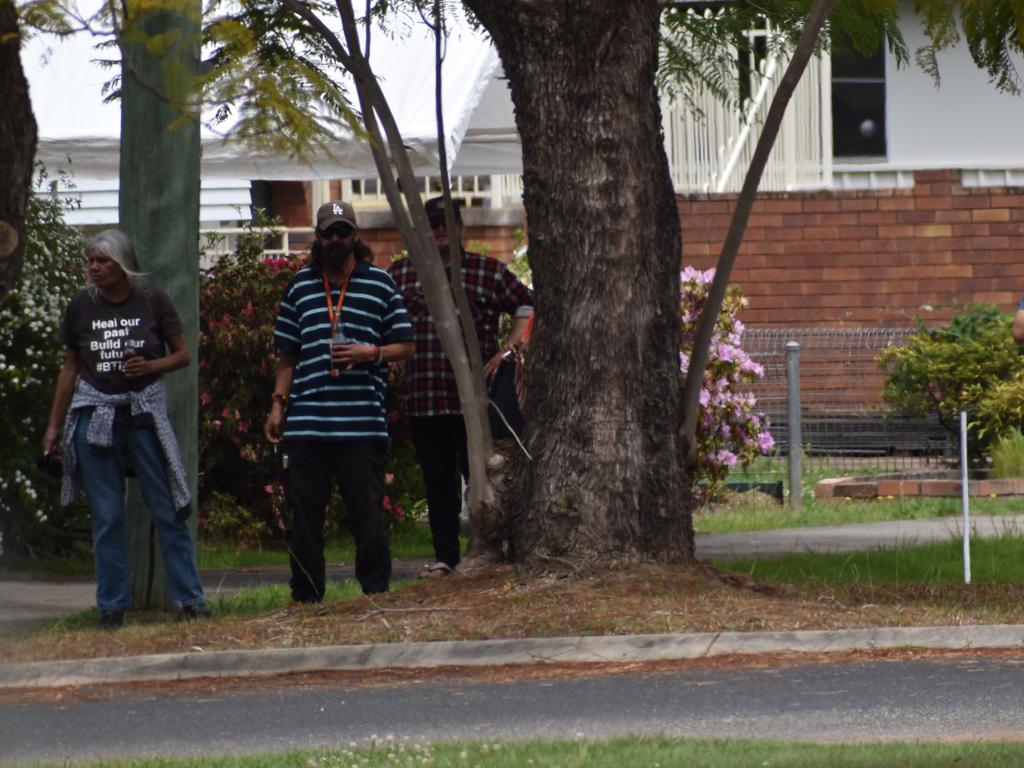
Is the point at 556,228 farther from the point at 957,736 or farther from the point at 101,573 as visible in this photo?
the point at 957,736

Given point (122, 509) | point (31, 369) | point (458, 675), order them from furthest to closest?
point (31, 369) → point (122, 509) → point (458, 675)

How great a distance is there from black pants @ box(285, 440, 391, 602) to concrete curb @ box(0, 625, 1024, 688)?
52.7 inches

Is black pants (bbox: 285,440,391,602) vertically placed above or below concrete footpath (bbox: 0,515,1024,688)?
above

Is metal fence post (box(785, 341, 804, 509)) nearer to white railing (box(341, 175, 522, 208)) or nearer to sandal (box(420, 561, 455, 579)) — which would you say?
sandal (box(420, 561, 455, 579))

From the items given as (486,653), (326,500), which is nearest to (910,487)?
(326,500)

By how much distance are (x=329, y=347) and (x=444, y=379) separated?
0.97 metres

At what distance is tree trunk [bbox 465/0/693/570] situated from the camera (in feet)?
28.1

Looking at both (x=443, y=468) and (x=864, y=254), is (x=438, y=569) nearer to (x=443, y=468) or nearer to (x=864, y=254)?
(x=443, y=468)

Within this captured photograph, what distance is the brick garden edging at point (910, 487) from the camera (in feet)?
48.6

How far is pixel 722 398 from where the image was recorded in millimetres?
13742

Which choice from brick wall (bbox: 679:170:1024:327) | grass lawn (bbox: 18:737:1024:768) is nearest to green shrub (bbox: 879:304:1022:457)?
brick wall (bbox: 679:170:1024:327)

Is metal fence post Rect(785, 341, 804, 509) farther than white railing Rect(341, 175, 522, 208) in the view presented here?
No

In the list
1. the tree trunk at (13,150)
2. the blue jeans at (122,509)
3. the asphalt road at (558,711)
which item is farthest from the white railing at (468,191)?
the tree trunk at (13,150)

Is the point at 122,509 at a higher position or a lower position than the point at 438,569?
higher
